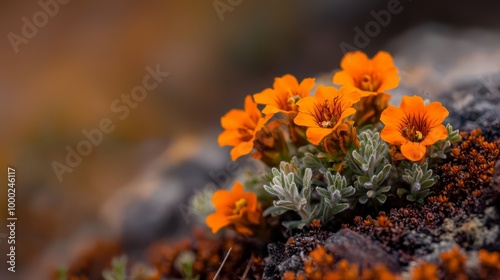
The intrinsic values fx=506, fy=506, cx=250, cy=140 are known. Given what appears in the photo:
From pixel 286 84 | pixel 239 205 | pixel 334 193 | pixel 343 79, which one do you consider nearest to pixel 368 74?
pixel 343 79

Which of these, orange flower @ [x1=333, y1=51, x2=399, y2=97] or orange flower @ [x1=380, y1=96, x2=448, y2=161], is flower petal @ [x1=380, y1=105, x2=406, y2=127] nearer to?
orange flower @ [x1=380, y1=96, x2=448, y2=161]

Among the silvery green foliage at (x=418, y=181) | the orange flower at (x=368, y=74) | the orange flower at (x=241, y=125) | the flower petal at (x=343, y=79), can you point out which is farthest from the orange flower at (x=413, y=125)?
the orange flower at (x=241, y=125)

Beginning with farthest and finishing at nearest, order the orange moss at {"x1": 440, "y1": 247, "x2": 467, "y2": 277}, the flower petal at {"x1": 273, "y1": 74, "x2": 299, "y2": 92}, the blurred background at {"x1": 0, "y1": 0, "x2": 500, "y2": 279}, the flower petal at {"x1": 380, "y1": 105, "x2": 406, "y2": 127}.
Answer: the blurred background at {"x1": 0, "y1": 0, "x2": 500, "y2": 279} < the flower petal at {"x1": 273, "y1": 74, "x2": 299, "y2": 92} < the flower petal at {"x1": 380, "y1": 105, "x2": 406, "y2": 127} < the orange moss at {"x1": 440, "y1": 247, "x2": 467, "y2": 277}

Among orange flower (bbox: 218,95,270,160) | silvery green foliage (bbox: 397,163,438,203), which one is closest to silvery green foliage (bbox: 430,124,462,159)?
silvery green foliage (bbox: 397,163,438,203)

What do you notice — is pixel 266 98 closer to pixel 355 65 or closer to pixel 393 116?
pixel 355 65

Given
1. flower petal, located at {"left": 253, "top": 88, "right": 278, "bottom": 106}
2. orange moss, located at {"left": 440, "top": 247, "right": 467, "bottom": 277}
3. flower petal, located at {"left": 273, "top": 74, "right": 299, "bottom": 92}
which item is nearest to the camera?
orange moss, located at {"left": 440, "top": 247, "right": 467, "bottom": 277}

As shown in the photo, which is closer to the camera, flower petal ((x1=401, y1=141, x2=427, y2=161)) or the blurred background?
flower petal ((x1=401, y1=141, x2=427, y2=161))

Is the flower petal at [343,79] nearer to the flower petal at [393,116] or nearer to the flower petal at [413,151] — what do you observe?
the flower petal at [393,116]

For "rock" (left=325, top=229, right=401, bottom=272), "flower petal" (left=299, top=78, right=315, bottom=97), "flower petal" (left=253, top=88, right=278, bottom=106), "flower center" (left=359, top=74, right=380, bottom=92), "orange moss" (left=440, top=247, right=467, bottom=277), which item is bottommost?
"orange moss" (left=440, top=247, right=467, bottom=277)

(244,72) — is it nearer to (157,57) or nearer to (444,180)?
(157,57)
